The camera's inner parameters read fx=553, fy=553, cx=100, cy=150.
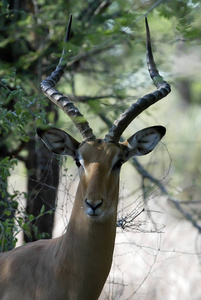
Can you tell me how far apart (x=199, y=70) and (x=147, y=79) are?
19.0 ft

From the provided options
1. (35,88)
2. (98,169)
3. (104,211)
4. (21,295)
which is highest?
(35,88)

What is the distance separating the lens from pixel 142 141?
6.44 m

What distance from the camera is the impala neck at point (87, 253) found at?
5.54 meters

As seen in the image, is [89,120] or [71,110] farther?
[89,120]

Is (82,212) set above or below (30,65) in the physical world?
below

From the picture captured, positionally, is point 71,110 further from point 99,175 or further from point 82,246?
point 82,246

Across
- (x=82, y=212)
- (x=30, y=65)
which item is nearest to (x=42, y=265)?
(x=82, y=212)

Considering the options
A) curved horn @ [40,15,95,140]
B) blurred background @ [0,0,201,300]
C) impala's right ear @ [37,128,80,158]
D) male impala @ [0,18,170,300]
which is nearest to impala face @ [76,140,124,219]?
male impala @ [0,18,170,300]

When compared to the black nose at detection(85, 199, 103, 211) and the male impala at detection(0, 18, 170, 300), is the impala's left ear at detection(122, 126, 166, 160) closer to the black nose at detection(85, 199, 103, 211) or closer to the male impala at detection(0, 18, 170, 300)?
the male impala at detection(0, 18, 170, 300)

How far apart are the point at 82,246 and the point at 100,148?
1.03m

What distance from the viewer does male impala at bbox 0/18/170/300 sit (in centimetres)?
553

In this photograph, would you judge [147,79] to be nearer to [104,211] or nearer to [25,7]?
[25,7]

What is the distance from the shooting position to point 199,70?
4.91 meters

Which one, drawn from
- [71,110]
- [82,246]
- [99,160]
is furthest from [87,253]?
[71,110]
